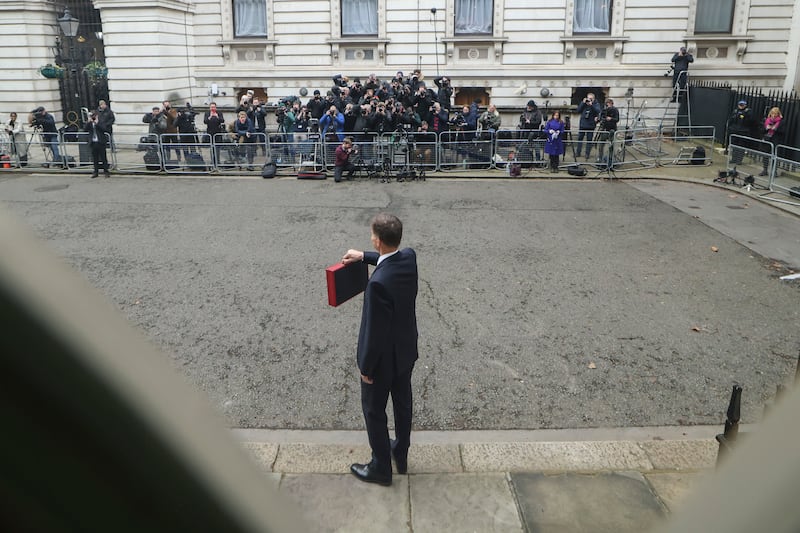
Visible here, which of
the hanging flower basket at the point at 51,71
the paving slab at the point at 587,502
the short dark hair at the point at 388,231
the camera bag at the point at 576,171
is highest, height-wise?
the hanging flower basket at the point at 51,71

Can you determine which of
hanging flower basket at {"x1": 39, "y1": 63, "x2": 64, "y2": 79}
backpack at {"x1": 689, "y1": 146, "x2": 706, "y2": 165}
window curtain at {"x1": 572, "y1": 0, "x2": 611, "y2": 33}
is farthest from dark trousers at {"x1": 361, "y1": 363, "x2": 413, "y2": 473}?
hanging flower basket at {"x1": 39, "y1": 63, "x2": 64, "y2": 79}

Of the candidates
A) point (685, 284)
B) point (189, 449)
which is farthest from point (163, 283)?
point (189, 449)

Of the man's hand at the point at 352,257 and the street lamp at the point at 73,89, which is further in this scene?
the street lamp at the point at 73,89

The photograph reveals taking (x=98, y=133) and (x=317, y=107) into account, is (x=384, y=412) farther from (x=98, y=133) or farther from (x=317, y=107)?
(x=317, y=107)

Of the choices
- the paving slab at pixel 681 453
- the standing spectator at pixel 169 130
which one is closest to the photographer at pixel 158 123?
the standing spectator at pixel 169 130

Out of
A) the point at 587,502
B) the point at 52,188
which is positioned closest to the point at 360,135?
the point at 52,188

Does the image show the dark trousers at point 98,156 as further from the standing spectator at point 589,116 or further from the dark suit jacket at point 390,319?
the dark suit jacket at point 390,319

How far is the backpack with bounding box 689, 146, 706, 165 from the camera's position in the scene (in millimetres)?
20344

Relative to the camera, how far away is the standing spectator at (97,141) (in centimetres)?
1875

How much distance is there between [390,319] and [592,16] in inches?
1061

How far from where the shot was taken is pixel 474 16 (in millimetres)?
28156

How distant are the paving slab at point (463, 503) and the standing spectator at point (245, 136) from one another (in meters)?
16.2

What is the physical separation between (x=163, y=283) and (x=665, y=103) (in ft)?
80.1

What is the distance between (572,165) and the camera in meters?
19.3
